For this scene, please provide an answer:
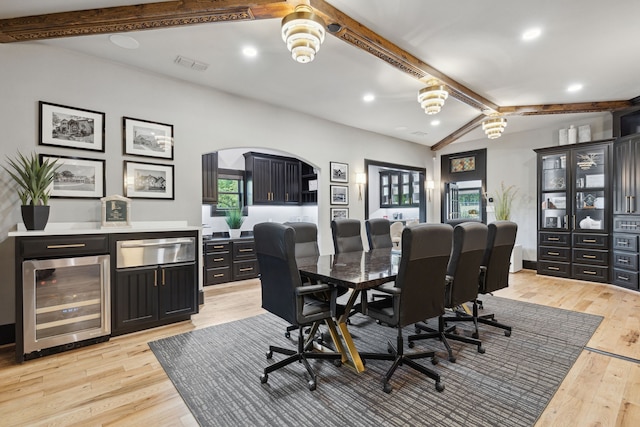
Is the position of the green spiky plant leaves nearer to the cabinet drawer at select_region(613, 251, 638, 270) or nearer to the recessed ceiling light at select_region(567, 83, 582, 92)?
the recessed ceiling light at select_region(567, 83, 582, 92)

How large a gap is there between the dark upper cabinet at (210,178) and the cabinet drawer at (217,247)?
0.77 metres

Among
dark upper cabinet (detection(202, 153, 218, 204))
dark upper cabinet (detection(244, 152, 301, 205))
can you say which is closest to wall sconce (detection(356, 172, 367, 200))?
dark upper cabinet (detection(244, 152, 301, 205))

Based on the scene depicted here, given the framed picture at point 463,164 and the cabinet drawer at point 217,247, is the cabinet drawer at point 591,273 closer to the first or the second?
the framed picture at point 463,164

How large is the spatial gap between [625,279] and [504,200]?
249cm

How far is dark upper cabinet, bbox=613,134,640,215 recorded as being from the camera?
15.7ft

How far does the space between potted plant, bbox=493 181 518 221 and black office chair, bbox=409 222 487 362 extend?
455 centimetres

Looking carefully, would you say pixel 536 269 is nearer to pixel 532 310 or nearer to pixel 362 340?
pixel 532 310

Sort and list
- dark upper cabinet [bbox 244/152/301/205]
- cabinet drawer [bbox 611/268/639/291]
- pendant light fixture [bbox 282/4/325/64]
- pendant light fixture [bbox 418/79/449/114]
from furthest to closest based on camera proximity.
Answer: dark upper cabinet [bbox 244/152/301/205] → cabinet drawer [bbox 611/268/639/291] → pendant light fixture [bbox 418/79/449/114] → pendant light fixture [bbox 282/4/325/64]

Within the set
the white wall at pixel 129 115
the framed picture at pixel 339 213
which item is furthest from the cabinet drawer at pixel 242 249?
the framed picture at pixel 339 213

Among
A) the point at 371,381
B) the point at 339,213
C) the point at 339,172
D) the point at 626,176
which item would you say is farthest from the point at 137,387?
the point at 626,176

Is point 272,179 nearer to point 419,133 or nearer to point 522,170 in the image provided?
point 419,133

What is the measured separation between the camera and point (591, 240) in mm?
5422

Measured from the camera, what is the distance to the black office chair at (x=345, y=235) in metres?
3.98

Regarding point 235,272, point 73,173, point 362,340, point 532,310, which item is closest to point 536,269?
point 532,310
